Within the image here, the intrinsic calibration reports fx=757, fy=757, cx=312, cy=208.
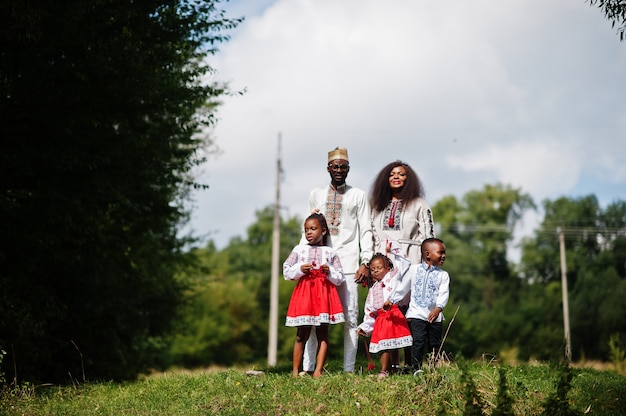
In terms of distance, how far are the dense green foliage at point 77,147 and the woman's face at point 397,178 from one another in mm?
5400

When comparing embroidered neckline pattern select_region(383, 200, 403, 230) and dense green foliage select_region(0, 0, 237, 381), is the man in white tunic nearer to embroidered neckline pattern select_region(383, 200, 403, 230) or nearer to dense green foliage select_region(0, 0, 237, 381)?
embroidered neckline pattern select_region(383, 200, 403, 230)

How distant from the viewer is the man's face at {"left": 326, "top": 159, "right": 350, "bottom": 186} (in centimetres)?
966

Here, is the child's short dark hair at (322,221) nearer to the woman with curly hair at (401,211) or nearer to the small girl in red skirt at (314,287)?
the small girl in red skirt at (314,287)

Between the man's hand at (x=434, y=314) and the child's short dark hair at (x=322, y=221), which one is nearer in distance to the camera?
the man's hand at (x=434, y=314)

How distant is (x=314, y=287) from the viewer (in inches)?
363

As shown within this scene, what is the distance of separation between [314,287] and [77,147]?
20.4ft

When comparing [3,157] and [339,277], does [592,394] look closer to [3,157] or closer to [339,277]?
[339,277]

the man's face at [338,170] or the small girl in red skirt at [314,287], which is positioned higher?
the man's face at [338,170]

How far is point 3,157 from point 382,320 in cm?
720

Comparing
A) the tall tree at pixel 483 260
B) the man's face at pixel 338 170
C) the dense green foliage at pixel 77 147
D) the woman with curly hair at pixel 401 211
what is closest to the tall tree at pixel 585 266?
the tall tree at pixel 483 260

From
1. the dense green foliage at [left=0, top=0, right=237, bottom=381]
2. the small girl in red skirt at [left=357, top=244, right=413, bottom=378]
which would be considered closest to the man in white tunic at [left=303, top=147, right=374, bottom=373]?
the small girl in red skirt at [left=357, top=244, right=413, bottom=378]

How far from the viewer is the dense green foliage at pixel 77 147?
12586 millimetres

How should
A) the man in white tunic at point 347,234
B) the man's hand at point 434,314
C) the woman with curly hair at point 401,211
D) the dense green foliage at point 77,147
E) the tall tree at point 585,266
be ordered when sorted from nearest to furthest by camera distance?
the man's hand at point 434,314 → the man in white tunic at point 347,234 → the woman with curly hair at point 401,211 → the dense green foliage at point 77,147 → the tall tree at point 585,266

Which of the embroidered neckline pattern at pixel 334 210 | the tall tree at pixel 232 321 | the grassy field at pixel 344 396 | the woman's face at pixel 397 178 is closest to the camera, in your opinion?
the grassy field at pixel 344 396
